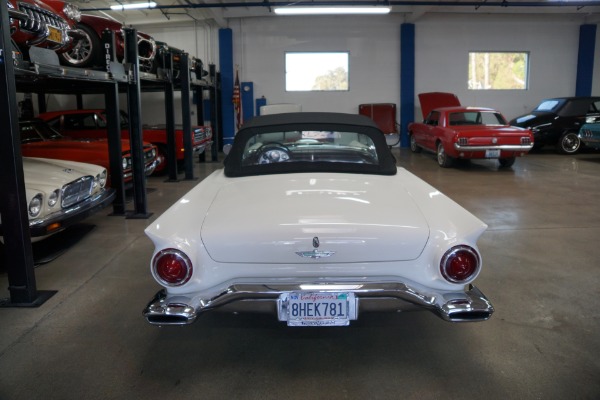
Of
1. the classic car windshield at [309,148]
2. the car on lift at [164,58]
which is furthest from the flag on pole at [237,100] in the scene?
the classic car windshield at [309,148]

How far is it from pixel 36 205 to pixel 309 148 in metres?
2.38

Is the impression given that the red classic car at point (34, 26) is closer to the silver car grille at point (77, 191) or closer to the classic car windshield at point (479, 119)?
the silver car grille at point (77, 191)

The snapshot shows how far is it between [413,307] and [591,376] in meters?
1.02

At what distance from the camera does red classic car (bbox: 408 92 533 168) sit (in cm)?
964

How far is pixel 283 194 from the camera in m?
2.77

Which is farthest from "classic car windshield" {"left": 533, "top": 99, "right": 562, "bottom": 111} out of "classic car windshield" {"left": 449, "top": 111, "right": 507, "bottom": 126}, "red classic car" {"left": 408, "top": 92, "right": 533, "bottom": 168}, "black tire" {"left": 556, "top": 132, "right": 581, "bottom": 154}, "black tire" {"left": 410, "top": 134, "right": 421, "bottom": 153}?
"black tire" {"left": 410, "top": 134, "right": 421, "bottom": 153}

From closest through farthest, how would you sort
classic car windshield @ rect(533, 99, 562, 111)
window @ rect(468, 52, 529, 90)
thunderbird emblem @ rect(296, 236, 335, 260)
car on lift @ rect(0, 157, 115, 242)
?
thunderbird emblem @ rect(296, 236, 335, 260)
car on lift @ rect(0, 157, 115, 242)
classic car windshield @ rect(533, 99, 562, 111)
window @ rect(468, 52, 529, 90)

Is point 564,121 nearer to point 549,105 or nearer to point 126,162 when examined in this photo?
point 549,105

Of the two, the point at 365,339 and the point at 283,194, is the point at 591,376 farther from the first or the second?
the point at 283,194

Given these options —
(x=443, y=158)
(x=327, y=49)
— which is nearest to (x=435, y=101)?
(x=327, y=49)

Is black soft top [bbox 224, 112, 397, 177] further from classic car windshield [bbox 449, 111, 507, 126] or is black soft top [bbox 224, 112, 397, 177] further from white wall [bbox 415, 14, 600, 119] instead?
white wall [bbox 415, 14, 600, 119]

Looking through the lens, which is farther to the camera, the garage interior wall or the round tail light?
the garage interior wall

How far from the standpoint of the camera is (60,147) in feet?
22.3

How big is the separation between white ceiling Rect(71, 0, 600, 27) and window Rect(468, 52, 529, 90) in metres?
1.43
